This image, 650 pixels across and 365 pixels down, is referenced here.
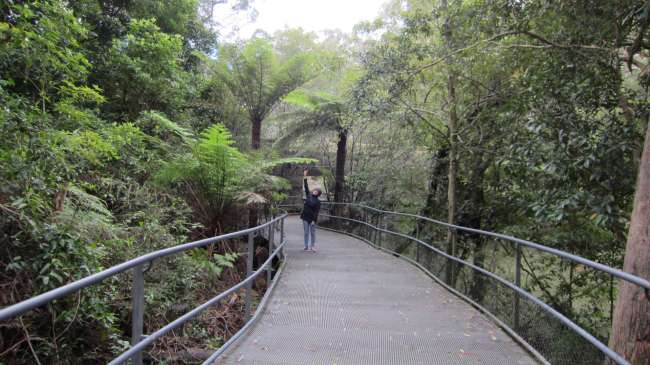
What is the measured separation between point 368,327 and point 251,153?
257 inches

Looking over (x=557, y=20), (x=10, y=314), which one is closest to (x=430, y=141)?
(x=557, y=20)

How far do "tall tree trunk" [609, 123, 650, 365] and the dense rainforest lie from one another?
0.5 inches

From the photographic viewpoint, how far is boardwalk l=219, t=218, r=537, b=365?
3.43 metres

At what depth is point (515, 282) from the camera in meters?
4.37

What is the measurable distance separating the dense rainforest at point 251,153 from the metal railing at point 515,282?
26 cm

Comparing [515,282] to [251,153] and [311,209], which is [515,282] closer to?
[311,209]

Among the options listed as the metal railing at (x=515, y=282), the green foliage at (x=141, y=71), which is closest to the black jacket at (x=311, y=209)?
the metal railing at (x=515, y=282)

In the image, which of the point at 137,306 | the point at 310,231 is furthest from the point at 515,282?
the point at 310,231

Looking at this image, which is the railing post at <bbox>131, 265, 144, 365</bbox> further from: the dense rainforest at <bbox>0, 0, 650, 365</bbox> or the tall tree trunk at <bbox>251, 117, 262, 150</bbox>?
the tall tree trunk at <bbox>251, 117, 262, 150</bbox>

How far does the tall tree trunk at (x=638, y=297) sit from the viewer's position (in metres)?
3.78

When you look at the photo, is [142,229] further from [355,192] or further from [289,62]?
[355,192]

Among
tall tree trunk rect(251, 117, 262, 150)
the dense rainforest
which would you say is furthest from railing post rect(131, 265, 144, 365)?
tall tree trunk rect(251, 117, 262, 150)

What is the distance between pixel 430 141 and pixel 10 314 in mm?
9940

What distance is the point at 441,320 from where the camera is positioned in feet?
14.8
